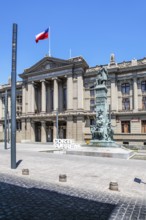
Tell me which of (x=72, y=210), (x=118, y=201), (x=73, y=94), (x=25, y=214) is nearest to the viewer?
(x=25, y=214)

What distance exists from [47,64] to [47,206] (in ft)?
161

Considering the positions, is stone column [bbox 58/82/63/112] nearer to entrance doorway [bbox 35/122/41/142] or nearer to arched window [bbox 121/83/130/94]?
entrance doorway [bbox 35/122/41/142]

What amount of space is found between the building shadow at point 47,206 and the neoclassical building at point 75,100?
1308 inches

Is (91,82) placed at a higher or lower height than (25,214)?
higher

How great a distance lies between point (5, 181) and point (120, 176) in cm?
544

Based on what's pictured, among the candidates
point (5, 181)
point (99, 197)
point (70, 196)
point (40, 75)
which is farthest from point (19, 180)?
point (40, 75)

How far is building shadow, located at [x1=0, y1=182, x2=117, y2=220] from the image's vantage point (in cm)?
524

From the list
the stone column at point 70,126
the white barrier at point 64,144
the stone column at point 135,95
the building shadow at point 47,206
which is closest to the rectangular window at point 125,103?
the stone column at point 135,95

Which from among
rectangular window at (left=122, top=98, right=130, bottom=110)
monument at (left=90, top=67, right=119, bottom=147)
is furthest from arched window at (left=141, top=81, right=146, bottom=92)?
monument at (left=90, top=67, right=119, bottom=147)

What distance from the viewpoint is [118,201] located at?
21.4 feet

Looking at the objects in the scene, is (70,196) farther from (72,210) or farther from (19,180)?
(19,180)

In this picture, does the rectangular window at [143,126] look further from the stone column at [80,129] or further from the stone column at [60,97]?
the stone column at [60,97]

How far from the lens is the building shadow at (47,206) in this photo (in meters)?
5.24

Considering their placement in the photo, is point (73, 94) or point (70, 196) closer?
point (70, 196)
